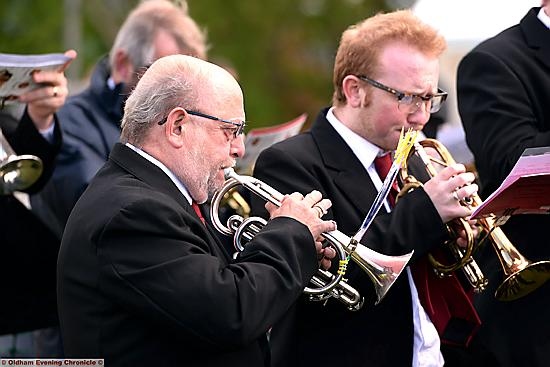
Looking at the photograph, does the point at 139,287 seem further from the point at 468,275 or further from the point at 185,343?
the point at 468,275

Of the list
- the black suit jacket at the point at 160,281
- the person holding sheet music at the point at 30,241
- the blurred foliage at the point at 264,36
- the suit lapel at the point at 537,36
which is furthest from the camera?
the blurred foliage at the point at 264,36

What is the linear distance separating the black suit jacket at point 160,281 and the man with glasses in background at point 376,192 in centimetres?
76

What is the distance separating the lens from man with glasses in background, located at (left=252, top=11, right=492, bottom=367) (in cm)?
489

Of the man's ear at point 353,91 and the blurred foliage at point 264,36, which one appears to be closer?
the man's ear at point 353,91

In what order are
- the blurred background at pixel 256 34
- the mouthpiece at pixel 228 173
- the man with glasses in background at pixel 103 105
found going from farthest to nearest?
the blurred background at pixel 256 34 < the man with glasses in background at pixel 103 105 < the mouthpiece at pixel 228 173

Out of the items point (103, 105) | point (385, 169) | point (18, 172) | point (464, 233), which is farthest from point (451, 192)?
point (103, 105)

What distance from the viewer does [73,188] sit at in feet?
21.0

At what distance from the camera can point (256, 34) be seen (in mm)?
22984

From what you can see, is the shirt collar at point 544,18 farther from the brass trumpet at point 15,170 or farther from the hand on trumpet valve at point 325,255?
the brass trumpet at point 15,170

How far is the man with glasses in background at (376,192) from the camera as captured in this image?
4.89 metres

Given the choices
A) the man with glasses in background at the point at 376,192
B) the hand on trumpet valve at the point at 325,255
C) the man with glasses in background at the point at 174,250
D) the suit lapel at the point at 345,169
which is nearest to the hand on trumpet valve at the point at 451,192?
the man with glasses in background at the point at 376,192

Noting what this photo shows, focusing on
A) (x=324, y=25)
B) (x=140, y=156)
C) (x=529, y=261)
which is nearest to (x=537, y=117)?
(x=529, y=261)

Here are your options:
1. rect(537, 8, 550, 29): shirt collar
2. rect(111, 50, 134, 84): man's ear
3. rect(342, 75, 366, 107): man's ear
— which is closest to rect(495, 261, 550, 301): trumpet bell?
rect(342, 75, 366, 107): man's ear

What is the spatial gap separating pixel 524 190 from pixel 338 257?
2.51 ft
